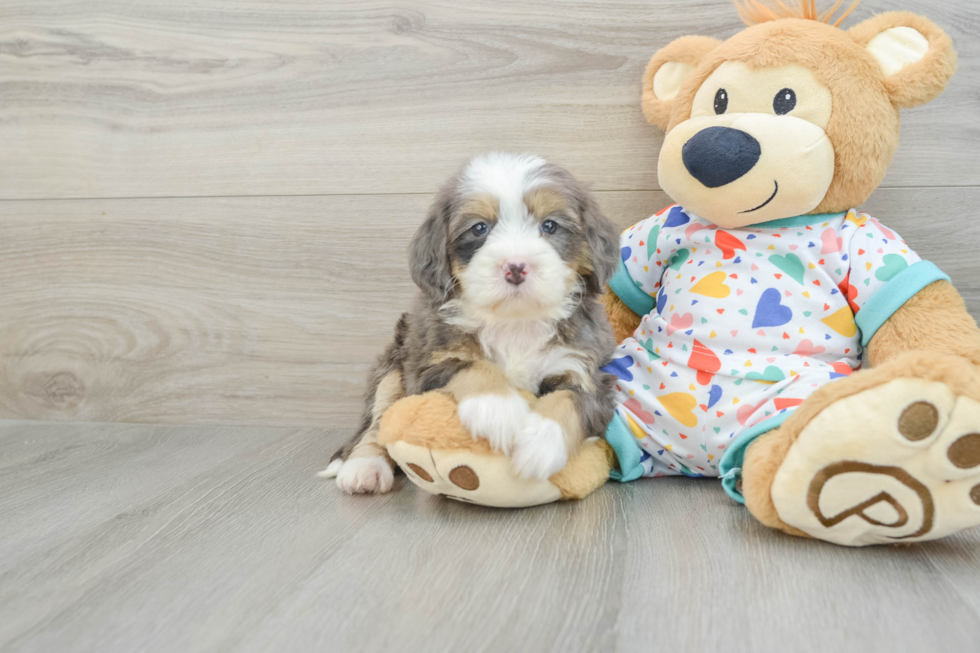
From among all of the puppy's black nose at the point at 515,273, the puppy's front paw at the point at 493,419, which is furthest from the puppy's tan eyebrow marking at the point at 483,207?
the puppy's front paw at the point at 493,419

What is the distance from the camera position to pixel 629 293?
177 centimetres

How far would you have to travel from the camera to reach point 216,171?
7.30 feet

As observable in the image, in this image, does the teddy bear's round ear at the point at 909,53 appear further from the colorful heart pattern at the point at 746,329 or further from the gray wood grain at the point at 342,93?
the gray wood grain at the point at 342,93

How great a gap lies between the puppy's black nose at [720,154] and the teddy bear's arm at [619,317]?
0.44 meters

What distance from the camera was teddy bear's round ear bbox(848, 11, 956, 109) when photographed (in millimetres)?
1420

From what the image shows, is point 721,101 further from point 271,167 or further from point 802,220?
point 271,167

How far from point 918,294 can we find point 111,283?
230 cm

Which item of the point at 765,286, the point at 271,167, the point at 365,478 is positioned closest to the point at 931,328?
the point at 765,286

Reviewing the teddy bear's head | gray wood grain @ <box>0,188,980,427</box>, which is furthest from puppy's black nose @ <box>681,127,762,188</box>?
gray wood grain @ <box>0,188,980,427</box>

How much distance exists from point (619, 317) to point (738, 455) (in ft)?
1.65

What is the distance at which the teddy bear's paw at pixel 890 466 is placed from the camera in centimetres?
107

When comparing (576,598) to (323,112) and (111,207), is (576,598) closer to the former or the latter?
(323,112)

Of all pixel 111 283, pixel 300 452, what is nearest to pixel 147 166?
pixel 111 283

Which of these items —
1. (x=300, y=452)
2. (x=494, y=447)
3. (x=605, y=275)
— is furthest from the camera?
(x=300, y=452)
